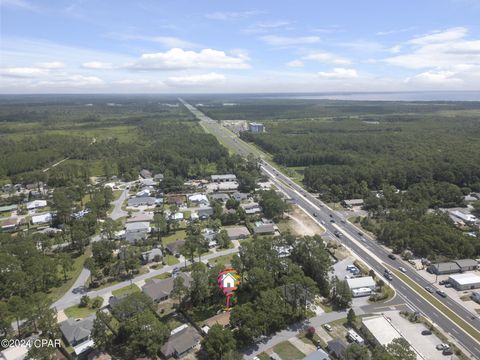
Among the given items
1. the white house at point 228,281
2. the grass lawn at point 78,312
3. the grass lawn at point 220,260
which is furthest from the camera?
the grass lawn at point 220,260

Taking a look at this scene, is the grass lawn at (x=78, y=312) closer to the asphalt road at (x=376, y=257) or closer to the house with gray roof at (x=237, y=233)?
the house with gray roof at (x=237, y=233)

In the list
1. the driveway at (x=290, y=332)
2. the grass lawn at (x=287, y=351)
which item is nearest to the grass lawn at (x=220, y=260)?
the driveway at (x=290, y=332)

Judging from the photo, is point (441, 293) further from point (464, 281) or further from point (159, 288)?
point (159, 288)

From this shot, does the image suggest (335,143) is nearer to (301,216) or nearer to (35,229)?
(301,216)

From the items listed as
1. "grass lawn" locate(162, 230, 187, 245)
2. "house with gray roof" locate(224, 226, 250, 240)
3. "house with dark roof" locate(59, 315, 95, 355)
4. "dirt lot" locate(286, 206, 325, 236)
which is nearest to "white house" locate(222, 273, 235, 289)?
"house with dark roof" locate(59, 315, 95, 355)

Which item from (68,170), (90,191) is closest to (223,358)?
(90,191)

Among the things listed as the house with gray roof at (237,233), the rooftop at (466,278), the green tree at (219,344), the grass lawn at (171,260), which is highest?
the green tree at (219,344)

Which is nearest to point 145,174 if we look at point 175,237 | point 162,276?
point 175,237
